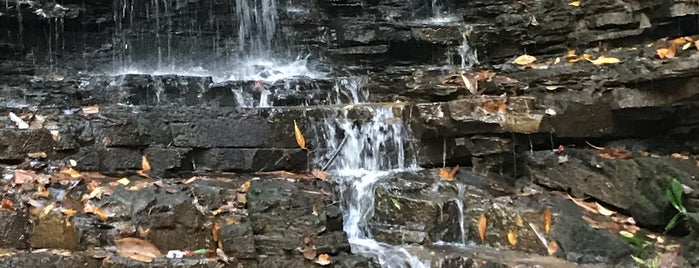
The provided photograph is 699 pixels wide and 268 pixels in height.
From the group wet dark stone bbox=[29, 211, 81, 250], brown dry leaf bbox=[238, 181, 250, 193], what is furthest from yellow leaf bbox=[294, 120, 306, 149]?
wet dark stone bbox=[29, 211, 81, 250]

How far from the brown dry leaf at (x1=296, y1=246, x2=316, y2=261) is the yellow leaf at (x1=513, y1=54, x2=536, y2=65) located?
4166 millimetres

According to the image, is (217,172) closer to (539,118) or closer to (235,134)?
(235,134)

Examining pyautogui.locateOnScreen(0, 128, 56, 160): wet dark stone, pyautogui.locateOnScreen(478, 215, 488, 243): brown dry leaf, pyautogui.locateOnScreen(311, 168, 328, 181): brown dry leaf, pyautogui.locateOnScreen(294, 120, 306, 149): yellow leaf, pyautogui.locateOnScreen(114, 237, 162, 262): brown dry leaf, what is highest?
pyautogui.locateOnScreen(0, 128, 56, 160): wet dark stone

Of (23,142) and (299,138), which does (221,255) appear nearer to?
(299,138)

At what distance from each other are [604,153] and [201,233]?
401 cm

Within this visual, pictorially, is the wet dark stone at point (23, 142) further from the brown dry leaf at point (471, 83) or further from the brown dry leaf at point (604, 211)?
the brown dry leaf at point (604, 211)

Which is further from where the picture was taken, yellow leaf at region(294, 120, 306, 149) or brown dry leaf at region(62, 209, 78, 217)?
yellow leaf at region(294, 120, 306, 149)

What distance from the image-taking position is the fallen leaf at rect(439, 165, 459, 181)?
5.76m

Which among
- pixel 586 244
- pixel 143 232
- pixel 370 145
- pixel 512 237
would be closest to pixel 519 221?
pixel 512 237

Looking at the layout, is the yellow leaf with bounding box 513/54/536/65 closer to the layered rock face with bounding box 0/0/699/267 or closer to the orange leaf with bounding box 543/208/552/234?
the layered rock face with bounding box 0/0/699/267

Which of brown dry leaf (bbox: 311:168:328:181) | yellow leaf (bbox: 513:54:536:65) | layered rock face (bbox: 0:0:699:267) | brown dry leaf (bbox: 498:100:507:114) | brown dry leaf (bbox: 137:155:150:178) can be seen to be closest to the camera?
layered rock face (bbox: 0:0:699:267)

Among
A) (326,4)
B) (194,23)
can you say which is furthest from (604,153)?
(194,23)

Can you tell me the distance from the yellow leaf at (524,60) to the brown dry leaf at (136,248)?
4.99 m

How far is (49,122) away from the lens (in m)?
5.46
